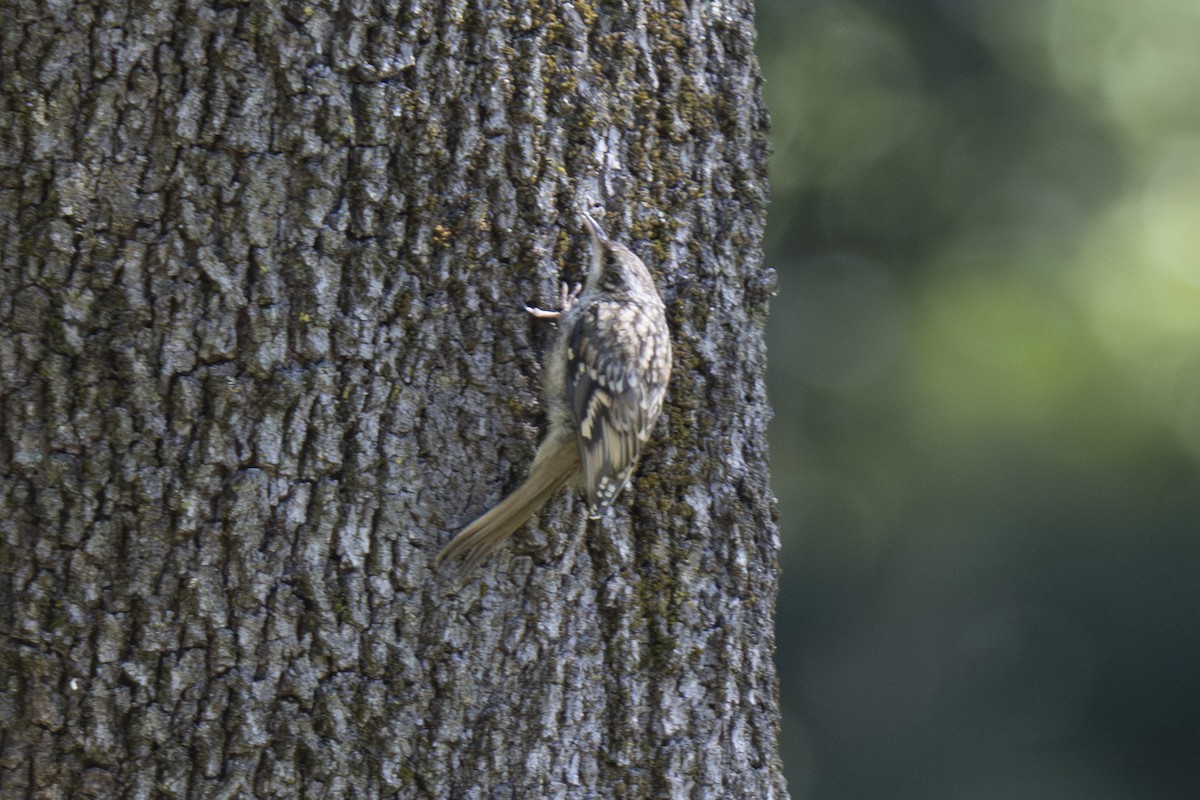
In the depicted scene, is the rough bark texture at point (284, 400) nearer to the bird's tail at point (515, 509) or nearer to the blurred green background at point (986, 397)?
the bird's tail at point (515, 509)

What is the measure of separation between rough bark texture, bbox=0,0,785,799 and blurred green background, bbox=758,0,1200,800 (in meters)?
6.37

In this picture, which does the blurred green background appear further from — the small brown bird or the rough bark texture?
the rough bark texture

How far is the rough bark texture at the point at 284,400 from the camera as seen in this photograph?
244 cm

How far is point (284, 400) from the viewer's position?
2.47 metres

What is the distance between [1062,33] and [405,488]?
752 centimetres

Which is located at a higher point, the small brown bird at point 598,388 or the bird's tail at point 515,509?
the small brown bird at point 598,388

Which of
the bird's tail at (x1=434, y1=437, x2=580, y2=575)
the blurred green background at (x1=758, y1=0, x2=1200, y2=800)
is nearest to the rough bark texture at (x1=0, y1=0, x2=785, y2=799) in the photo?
the bird's tail at (x1=434, y1=437, x2=580, y2=575)

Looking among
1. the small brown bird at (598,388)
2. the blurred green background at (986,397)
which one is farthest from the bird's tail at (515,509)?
the blurred green background at (986,397)

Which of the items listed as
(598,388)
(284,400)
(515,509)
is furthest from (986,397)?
(284,400)

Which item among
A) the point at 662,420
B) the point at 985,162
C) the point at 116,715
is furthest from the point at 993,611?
the point at 116,715

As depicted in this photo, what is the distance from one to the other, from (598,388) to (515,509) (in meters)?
0.32

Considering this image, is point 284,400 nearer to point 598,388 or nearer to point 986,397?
point 598,388

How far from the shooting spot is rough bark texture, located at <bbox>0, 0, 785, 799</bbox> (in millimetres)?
2438

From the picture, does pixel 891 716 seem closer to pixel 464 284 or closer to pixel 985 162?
pixel 985 162
